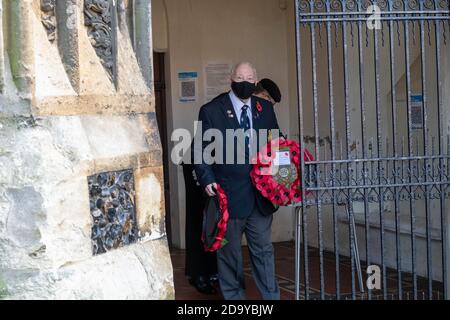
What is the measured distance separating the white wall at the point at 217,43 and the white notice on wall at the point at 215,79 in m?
0.06

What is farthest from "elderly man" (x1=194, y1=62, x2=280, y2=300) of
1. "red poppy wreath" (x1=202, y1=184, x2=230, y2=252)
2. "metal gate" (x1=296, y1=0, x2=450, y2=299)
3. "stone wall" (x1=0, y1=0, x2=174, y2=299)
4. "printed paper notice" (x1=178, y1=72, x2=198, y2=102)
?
"printed paper notice" (x1=178, y1=72, x2=198, y2=102)

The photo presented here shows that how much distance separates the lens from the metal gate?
5.20 metres

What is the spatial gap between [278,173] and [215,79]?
10.9ft

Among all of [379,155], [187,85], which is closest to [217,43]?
[187,85]

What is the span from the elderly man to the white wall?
2826mm

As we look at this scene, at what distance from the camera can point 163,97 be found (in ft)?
29.0

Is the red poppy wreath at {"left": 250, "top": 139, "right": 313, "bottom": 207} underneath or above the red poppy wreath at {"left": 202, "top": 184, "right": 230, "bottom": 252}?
above

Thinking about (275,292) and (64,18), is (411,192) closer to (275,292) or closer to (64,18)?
(275,292)

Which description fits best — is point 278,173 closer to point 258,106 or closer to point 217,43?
point 258,106

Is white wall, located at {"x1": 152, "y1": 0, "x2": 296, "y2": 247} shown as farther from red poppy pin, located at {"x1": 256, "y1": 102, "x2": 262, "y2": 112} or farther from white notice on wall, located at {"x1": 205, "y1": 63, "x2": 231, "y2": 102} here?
red poppy pin, located at {"x1": 256, "y1": 102, "x2": 262, "y2": 112}

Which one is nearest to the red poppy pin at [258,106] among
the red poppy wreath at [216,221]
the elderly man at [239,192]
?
the elderly man at [239,192]

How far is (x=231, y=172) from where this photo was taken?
19.1 feet

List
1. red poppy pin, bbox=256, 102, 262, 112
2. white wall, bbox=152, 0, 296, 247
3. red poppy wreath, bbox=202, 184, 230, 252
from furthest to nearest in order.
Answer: white wall, bbox=152, 0, 296, 247
red poppy pin, bbox=256, 102, 262, 112
red poppy wreath, bbox=202, 184, 230, 252

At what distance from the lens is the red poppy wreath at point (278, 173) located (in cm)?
567
